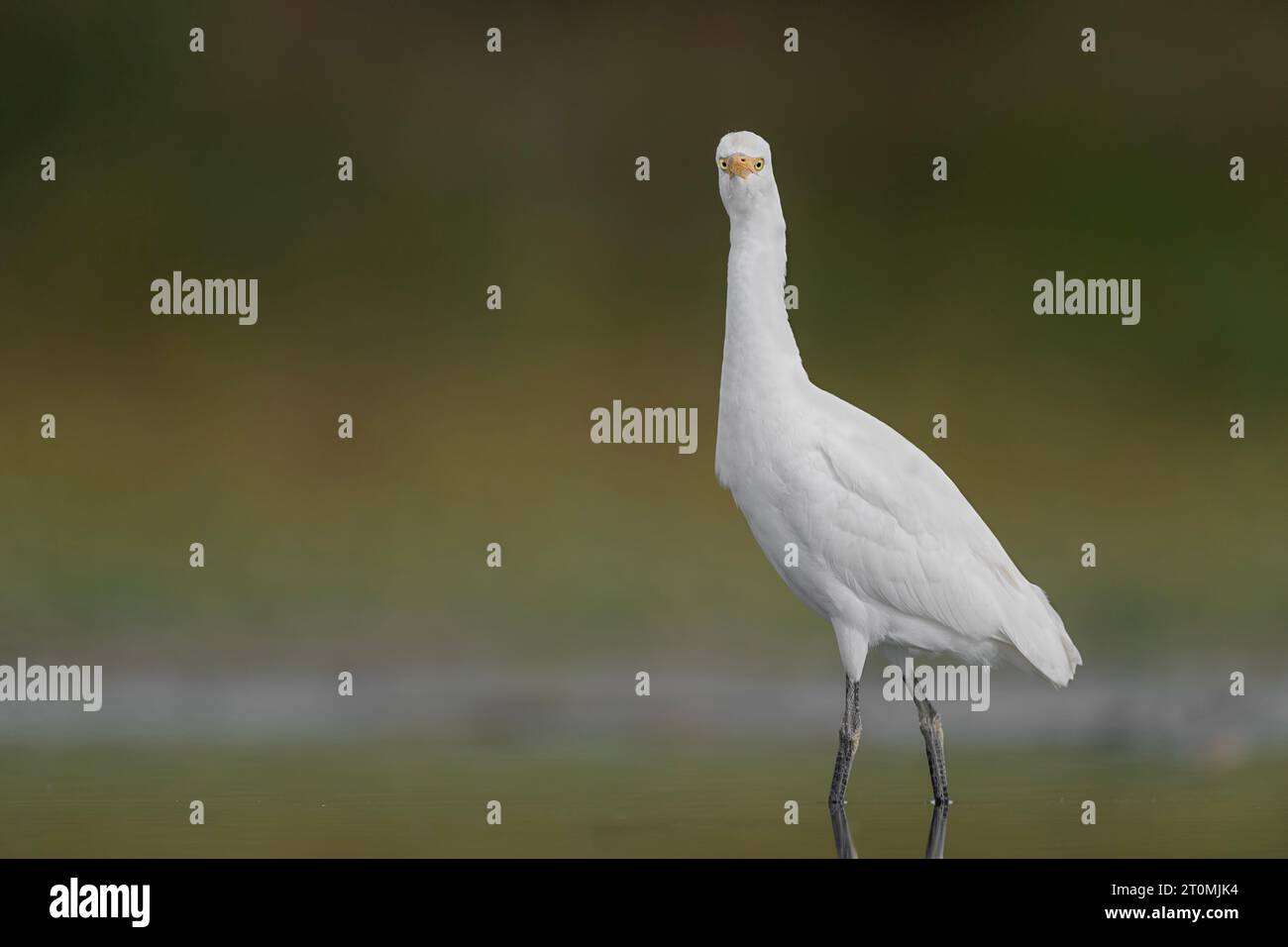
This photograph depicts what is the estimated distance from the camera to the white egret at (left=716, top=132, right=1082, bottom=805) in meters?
9.48

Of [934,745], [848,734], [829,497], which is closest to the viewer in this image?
[848,734]

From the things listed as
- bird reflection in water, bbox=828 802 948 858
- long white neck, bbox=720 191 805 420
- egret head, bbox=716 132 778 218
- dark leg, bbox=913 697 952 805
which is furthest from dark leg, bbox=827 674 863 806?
egret head, bbox=716 132 778 218

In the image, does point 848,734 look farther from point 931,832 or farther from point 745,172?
point 745,172

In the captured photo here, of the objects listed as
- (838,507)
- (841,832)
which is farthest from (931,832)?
(838,507)

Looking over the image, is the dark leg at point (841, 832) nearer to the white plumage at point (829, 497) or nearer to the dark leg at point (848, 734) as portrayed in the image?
the dark leg at point (848, 734)

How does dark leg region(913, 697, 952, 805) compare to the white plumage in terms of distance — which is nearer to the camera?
the white plumage

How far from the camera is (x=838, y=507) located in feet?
31.2

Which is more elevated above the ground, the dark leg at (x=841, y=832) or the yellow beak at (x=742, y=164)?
the yellow beak at (x=742, y=164)

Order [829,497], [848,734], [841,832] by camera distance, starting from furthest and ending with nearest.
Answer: [829,497] → [848,734] → [841,832]

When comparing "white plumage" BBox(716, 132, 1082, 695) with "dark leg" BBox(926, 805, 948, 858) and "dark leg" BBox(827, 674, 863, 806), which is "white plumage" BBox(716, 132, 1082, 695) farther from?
"dark leg" BBox(926, 805, 948, 858)

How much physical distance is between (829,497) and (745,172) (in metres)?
1.45

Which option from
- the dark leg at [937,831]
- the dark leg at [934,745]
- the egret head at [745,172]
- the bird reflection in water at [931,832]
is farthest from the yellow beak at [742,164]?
the dark leg at [937,831]

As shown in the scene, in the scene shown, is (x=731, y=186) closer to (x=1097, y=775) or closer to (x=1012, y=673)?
(x=1097, y=775)

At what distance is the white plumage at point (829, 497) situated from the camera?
9484 millimetres
